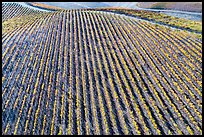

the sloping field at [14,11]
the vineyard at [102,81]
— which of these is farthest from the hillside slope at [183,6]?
the sloping field at [14,11]

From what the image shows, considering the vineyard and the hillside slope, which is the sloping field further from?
the hillside slope

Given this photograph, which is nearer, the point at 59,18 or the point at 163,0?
the point at 59,18

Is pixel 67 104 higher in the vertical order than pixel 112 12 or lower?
lower

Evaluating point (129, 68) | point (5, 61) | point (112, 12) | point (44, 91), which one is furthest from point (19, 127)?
point (112, 12)

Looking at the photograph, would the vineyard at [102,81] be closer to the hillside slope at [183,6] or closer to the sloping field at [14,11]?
the hillside slope at [183,6]

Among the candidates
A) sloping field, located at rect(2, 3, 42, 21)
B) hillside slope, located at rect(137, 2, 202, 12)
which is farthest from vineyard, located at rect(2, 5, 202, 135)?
sloping field, located at rect(2, 3, 42, 21)

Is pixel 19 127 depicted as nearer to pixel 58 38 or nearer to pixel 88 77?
pixel 88 77
